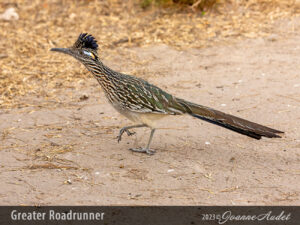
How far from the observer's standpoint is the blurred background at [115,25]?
9.74m

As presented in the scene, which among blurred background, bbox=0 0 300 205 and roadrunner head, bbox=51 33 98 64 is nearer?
blurred background, bbox=0 0 300 205

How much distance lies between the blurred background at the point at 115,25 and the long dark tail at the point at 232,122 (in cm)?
349

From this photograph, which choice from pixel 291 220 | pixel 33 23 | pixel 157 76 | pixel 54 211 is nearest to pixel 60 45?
pixel 33 23

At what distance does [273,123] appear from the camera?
280 inches

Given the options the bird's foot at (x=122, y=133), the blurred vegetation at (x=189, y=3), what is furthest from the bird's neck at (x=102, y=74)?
the blurred vegetation at (x=189, y=3)

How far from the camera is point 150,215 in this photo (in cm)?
498

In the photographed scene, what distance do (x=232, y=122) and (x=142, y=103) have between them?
3.68 ft

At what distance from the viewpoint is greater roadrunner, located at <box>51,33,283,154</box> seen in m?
6.11

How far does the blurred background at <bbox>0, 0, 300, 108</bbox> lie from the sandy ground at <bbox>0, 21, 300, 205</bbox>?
1.96ft

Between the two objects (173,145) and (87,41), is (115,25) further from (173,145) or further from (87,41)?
(173,145)

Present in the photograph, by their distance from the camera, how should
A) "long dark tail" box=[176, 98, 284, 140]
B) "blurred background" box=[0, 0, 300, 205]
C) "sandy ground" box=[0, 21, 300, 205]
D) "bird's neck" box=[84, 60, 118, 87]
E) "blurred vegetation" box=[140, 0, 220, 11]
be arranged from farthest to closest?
"blurred vegetation" box=[140, 0, 220, 11] < "bird's neck" box=[84, 60, 118, 87] < "long dark tail" box=[176, 98, 284, 140] < "blurred background" box=[0, 0, 300, 205] < "sandy ground" box=[0, 21, 300, 205]

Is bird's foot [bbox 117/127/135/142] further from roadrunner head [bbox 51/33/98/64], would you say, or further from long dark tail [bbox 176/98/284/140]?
roadrunner head [bbox 51/33/98/64]

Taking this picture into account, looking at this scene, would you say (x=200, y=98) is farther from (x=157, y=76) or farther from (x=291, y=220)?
(x=291, y=220)

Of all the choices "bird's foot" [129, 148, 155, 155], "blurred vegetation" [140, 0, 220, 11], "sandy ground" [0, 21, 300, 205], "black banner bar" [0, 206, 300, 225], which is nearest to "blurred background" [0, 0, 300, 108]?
"blurred vegetation" [140, 0, 220, 11]
